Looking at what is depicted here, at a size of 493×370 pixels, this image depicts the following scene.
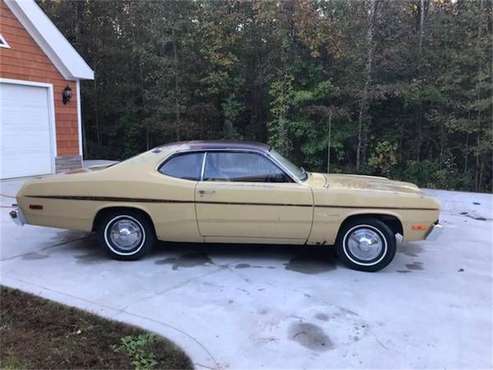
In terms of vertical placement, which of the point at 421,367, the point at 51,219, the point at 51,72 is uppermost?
the point at 51,72

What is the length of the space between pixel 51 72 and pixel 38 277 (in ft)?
26.8

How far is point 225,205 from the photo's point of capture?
4984mm

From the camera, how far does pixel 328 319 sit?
377 cm

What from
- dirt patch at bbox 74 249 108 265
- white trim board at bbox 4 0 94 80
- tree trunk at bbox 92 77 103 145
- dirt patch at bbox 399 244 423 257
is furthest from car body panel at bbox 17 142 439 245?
tree trunk at bbox 92 77 103 145

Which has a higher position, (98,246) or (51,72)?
(51,72)

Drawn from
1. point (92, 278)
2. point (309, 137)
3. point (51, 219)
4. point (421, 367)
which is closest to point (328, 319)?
point (421, 367)

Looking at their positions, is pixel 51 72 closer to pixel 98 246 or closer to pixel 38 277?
pixel 98 246

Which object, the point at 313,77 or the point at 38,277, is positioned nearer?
the point at 38,277

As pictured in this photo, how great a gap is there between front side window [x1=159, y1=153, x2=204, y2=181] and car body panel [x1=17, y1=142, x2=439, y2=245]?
68 mm

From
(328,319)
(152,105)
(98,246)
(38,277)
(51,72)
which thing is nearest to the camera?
(328,319)

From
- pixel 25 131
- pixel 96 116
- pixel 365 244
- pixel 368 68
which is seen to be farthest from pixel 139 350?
pixel 96 116

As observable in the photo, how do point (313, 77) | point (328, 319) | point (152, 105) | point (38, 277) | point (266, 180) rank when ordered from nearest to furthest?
1. point (328, 319)
2. point (38, 277)
3. point (266, 180)
4. point (313, 77)
5. point (152, 105)

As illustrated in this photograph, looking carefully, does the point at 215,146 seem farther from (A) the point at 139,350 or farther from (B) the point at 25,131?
(B) the point at 25,131

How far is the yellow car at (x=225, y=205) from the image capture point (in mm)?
4938
